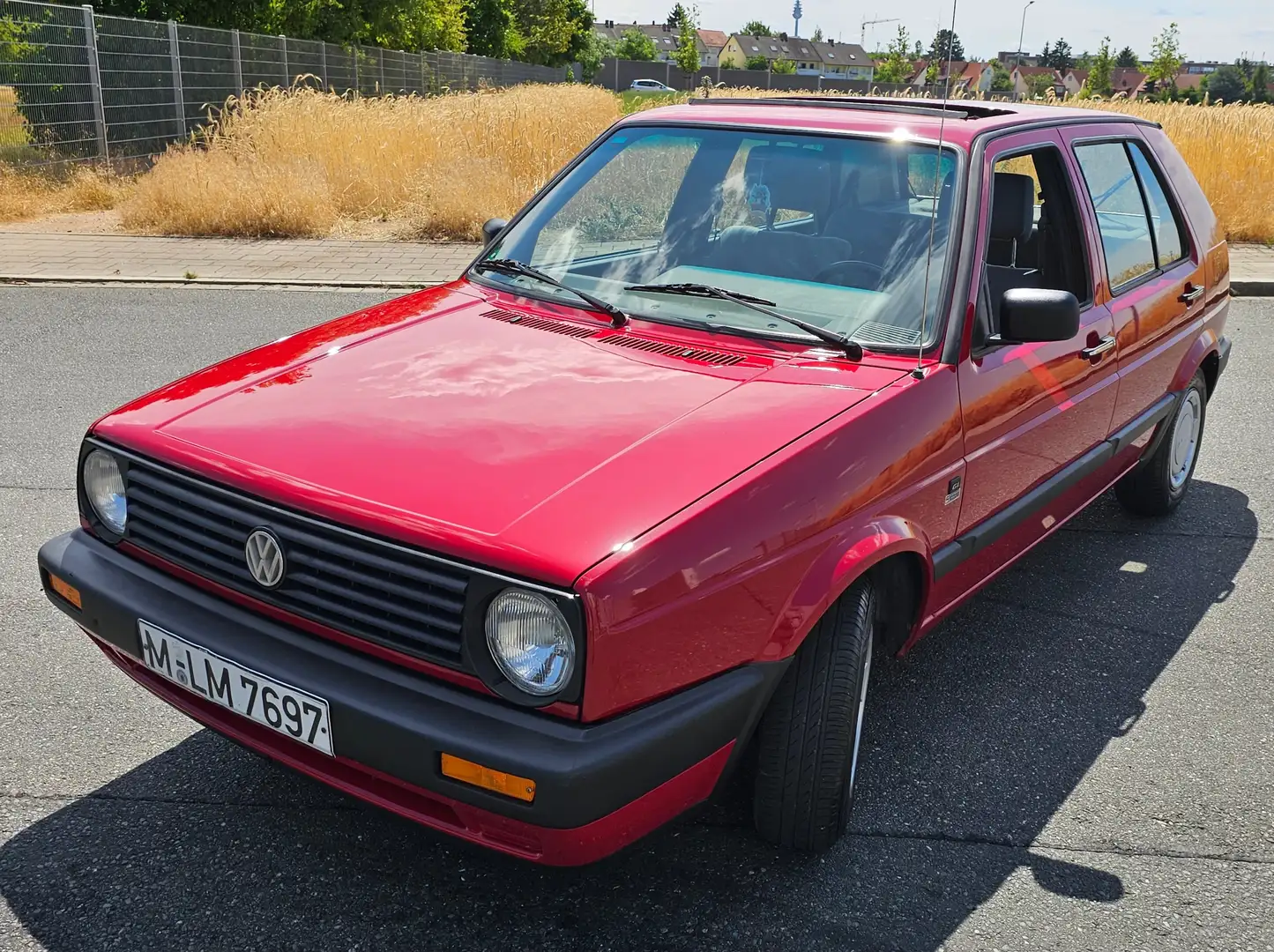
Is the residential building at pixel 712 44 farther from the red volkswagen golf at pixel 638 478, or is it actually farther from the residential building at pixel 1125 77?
the red volkswagen golf at pixel 638 478

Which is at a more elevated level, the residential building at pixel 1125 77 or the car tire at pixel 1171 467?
the residential building at pixel 1125 77

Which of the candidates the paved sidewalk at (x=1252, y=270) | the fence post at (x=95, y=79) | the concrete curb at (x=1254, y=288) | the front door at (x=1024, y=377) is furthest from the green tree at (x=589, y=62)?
the front door at (x=1024, y=377)

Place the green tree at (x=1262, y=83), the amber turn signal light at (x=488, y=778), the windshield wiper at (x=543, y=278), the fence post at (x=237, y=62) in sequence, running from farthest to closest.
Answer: the green tree at (x=1262, y=83)
the fence post at (x=237, y=62)
the windshield wiper at (x=543, y=278)
the amber turn signal light at (x=488, y=778)

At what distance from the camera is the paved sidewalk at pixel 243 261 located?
10.1m

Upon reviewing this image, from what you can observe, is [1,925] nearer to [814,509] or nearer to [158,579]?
[158,579]

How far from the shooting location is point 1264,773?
10.6ft

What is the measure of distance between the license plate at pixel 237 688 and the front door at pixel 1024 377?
1638mm

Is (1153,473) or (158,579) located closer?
(158,579)

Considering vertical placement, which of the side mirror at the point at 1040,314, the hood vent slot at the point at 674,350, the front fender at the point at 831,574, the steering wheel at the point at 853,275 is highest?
the steering wheel at the point at 853,275

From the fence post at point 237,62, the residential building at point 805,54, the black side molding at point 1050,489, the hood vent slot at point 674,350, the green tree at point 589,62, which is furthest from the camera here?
the residential building at point 805,54

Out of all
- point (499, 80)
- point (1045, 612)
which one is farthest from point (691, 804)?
point (499, 80)

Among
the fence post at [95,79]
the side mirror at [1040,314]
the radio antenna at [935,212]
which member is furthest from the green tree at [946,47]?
the fence post at [95,79]

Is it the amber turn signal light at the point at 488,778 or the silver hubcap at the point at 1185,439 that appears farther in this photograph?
the silver hubcap at the point at 1185,439

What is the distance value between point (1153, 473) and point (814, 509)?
122 inches
